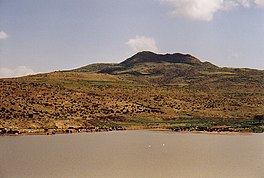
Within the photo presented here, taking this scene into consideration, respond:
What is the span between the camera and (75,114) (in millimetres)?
55812

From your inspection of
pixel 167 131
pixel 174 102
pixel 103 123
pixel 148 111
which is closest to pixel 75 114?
pixel 103 123

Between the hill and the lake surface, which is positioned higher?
the hill

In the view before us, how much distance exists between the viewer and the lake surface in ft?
71.2

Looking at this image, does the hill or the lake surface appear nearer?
the lake surface

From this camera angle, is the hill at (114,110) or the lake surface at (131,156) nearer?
the lake surface at (131,156)

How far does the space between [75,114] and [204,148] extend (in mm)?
28102

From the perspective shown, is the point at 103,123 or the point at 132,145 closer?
the point at 132,145

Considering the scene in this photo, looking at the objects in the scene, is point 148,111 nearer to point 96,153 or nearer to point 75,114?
point 75,114

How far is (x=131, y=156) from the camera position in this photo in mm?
27000

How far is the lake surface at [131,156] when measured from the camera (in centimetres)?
2169

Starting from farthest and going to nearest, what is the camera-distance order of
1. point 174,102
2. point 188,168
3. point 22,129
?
1. point 174,102
2. point 22,129
3. point 188,168

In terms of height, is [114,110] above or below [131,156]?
above

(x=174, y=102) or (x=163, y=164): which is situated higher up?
(x=174, y=102)

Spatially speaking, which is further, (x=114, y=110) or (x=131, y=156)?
(x=114, y=110)
